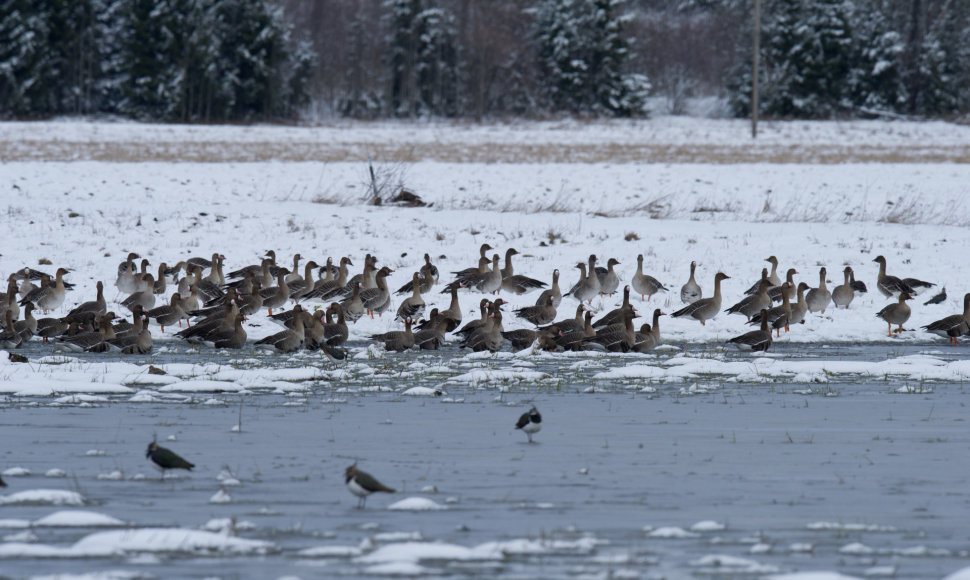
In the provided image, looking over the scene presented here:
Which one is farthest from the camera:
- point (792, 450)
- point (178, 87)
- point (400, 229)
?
point (178, 87)

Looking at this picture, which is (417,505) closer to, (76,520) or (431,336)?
(76,520)

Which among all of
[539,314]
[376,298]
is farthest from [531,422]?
[376,298]

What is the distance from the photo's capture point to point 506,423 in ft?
34.7

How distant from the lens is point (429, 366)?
14.1 metres

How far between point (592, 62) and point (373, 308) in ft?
218

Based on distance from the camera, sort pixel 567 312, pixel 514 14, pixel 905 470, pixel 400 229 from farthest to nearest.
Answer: pixel 514 14
pixel 400 229
pixel 567 312
pixel 905 470

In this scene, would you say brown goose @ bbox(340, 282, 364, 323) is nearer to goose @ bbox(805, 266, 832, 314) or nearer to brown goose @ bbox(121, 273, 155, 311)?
brown goose @ bbox(121, 273, 155, 311)

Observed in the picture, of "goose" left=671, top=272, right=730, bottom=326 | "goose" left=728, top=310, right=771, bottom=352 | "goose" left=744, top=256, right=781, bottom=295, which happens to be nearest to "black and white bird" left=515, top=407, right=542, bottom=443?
"goose" left=728, top=310, right=771, bottom=352

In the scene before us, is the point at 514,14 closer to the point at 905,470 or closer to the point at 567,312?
the point at 567,312

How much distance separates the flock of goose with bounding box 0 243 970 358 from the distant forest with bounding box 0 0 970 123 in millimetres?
59011

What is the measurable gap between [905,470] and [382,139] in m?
50.0

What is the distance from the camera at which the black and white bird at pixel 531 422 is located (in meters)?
9.37

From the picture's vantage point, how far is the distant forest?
77.2m

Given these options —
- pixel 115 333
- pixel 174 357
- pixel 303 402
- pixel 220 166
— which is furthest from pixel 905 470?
pixel 220 166
